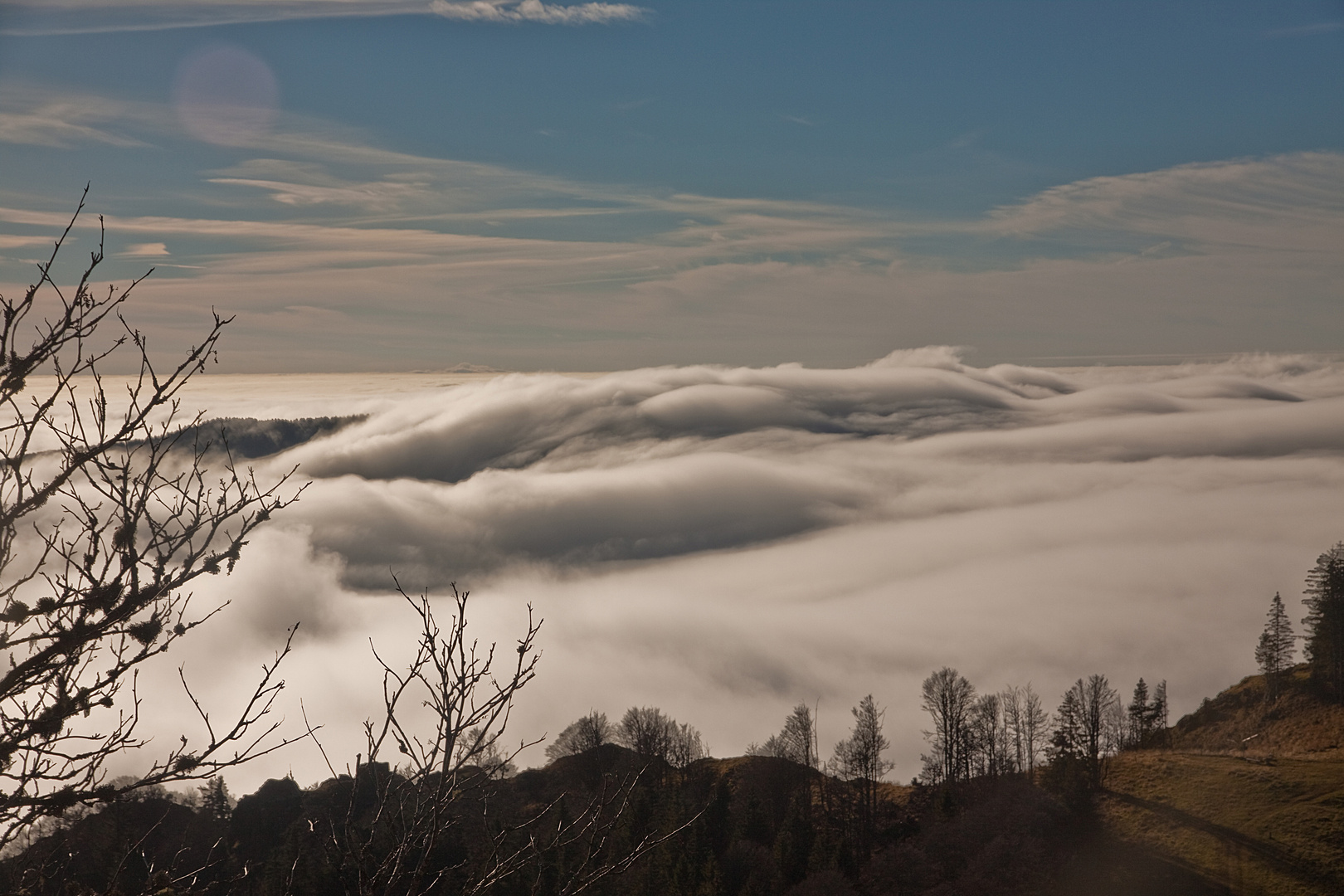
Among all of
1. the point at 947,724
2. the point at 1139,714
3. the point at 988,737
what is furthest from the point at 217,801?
the point at 1139,714

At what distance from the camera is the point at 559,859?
3825cm

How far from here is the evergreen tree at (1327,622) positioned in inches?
3066

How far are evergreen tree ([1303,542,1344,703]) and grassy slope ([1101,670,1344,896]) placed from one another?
3204 millimetres

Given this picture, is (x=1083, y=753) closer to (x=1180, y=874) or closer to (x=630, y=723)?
(x=1180, y=874)

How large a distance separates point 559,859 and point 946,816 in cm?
3720

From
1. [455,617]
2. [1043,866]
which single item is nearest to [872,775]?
[1043,866]

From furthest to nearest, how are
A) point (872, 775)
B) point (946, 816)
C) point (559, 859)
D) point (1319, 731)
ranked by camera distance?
point (872, 775)
point (1319, 731)
point (946, 816)
point (559, 859)

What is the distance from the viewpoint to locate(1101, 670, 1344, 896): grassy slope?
53.4 metres

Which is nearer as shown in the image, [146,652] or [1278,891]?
[146,652]

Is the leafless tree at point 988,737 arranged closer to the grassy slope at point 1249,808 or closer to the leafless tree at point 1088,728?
the leafless tree at point 1088,728

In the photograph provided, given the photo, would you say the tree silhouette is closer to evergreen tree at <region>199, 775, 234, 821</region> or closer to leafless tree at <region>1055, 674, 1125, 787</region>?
leafless tree at <region>1055, 674, 1125, 787</region>

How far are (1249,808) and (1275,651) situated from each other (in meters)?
30.5

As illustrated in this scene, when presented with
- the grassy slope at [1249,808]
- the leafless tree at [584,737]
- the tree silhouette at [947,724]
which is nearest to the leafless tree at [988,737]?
the tree silhouette at [947,724]

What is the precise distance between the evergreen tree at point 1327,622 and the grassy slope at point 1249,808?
320cm
